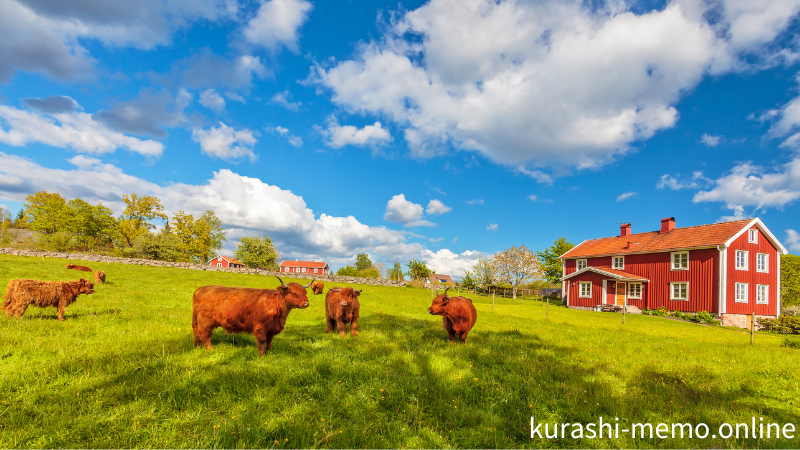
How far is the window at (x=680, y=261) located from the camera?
30.6 m

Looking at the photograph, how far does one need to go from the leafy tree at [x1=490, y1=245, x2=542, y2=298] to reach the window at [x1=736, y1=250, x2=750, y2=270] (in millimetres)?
Answer: 26883

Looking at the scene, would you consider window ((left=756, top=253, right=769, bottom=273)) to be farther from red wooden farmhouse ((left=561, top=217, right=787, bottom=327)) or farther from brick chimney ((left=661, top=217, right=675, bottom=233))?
brick chimney ((left=661, top=217, right=675, bottom=233))

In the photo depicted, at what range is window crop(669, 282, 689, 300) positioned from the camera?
30.1 metres

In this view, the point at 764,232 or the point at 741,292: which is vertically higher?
the point at 764,232

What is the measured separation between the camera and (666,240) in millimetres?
33531

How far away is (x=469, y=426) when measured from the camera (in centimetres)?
449

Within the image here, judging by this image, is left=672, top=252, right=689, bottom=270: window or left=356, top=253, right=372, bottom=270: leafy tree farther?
left=356, top=253, right=372, bottom=270: leafy tree

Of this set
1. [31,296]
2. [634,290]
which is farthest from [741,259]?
[31,296]

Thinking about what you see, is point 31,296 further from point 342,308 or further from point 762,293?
point 762,293

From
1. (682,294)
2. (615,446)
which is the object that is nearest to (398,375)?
(615,446)

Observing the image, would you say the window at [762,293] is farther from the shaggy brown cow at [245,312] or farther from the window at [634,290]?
the shaggy brown cow at [245,312]

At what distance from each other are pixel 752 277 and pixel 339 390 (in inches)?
1611

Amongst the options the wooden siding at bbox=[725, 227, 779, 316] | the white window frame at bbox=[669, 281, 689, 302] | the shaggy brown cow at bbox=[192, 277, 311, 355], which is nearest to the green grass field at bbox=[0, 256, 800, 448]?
the shaggy brown cow at bbox=[192, 277, 311, 355]

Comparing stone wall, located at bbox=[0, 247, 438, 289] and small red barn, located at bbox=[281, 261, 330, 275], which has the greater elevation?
stone wall, located at bbox=[0, 247, 438, 289]
